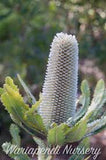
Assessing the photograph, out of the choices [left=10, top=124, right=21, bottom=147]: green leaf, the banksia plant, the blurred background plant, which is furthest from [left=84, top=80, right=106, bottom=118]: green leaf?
the blurred background plant

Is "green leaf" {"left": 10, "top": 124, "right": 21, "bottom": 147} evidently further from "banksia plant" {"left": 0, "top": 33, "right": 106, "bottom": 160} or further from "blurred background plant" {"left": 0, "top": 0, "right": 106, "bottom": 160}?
"blurred background plant" {"left": 0, "top": 0, "right": 106, "bottom": 160}

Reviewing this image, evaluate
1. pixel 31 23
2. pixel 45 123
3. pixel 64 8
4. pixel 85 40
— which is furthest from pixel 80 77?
pixel 45 123

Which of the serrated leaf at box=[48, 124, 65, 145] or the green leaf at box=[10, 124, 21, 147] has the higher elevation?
the green leaf at box=[10, 124, 21, 147]

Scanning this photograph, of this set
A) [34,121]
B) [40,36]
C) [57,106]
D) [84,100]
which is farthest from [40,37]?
[34,121]

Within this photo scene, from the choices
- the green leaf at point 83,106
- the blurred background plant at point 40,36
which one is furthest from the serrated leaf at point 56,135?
the blurred background plant at point 40,36

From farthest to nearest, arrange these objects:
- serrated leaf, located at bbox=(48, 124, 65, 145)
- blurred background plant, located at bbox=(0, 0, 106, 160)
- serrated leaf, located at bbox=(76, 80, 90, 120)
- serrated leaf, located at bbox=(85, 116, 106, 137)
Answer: blurred background plant, located at bbox=(0, 0, 106, 160) < serrated leaf, located at bbox=(76, 80, 90, 120) < serrated leaf, located at bbox=(85, 116, 106, 137) < serrated leaf, located at bbox=(48, 124, 65, 145)

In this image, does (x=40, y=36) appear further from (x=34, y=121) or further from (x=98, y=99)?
(x=34, y=121)
